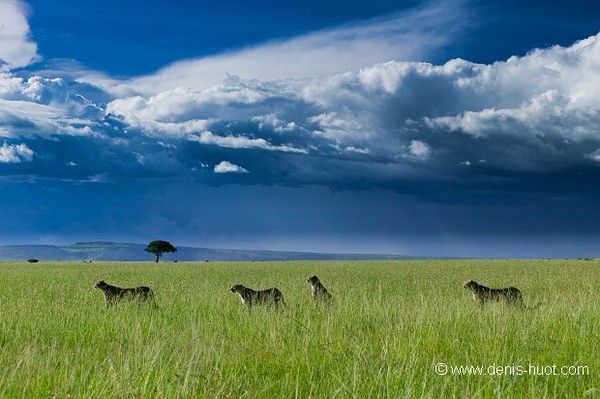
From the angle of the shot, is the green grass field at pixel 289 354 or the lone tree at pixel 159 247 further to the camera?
the lone tree at pixel 159 247

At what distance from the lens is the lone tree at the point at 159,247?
465 ft

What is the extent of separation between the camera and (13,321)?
1280 centimetres

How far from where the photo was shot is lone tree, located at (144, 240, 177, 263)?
14162 cm

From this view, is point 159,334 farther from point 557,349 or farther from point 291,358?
point 557,349

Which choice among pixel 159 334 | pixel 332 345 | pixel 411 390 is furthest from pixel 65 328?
pixel 411 390

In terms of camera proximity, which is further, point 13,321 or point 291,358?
point 13,321

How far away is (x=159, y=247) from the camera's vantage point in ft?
467

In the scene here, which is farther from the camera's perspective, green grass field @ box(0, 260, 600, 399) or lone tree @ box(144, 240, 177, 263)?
lone tree @ box(144, 240, 177, 263)

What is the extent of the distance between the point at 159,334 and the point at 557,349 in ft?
22.1

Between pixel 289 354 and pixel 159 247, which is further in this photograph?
pixel 159 247

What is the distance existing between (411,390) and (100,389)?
3102mm

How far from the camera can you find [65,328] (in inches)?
481

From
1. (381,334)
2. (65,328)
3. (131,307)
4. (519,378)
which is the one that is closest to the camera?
(519,378)

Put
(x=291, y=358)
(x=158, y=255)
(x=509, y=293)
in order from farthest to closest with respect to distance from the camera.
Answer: (x=158, y=255), (x=509, y=293), (x=291, y=358)
